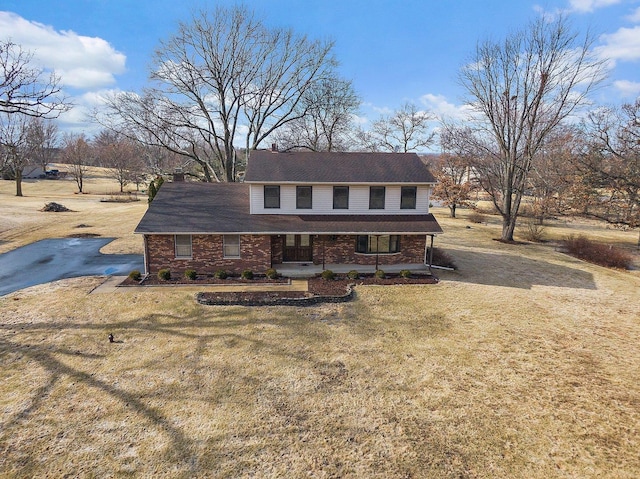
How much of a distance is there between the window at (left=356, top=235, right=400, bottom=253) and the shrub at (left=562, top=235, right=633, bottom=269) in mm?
15801

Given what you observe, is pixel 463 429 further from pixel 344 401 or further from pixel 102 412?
pixel 102 412

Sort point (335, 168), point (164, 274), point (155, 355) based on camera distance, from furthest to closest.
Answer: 1. point (335, 168)
2. point (164, 274)
3. point (155, 355)

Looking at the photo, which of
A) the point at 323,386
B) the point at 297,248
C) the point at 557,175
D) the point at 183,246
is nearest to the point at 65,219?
the point at 183,246

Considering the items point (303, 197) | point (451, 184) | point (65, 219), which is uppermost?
point (451, 184)

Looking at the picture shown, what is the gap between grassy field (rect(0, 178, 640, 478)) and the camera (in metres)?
7.29

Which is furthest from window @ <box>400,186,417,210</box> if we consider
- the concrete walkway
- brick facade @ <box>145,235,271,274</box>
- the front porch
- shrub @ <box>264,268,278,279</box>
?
shrub @ <box>264,268,278,279</box>

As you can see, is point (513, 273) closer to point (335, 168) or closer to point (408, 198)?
point (408, 198)

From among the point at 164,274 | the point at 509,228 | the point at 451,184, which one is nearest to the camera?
the point at 164,274

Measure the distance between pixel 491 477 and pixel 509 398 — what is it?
9.63 feet

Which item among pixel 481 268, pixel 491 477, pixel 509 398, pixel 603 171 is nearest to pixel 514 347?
pixel 509 398

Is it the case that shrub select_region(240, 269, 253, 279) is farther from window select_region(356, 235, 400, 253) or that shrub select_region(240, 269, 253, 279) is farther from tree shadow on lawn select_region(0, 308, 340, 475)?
window select_region(356, 235, 400, 253)

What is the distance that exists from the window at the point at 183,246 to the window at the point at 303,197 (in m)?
6.19

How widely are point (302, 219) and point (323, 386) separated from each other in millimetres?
10994

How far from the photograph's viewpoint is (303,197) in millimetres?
19828
